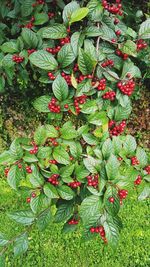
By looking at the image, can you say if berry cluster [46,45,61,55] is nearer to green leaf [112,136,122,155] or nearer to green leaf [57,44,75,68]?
green leaf [57,44,75,68]

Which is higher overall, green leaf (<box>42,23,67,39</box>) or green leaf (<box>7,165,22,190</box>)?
green leaf (<box>42,23,67,39</box>)

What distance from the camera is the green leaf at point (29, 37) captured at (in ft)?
6.45

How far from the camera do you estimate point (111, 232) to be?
1682 mm

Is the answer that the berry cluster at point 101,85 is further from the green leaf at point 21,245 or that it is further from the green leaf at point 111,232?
the green leaf at point 21,245

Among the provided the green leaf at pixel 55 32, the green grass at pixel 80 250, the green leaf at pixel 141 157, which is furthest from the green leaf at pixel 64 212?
the green grass at pixel 80 250

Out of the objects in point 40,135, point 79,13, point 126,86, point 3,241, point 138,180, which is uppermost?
point 79,13

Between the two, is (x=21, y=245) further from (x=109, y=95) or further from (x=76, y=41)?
(x=76, y=41)

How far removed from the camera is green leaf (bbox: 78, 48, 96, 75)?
1.75 m

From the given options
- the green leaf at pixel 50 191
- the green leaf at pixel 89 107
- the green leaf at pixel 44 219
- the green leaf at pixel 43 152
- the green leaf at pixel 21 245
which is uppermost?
the green leaf at pixel 89 107

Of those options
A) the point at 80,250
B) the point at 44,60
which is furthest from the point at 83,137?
the point at 80,250

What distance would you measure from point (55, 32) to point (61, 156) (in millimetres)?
498

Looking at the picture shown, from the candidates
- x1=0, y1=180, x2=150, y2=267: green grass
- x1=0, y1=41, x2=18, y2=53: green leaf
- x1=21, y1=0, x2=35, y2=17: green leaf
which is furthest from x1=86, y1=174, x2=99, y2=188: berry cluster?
x1=0, y1=180, x2=150, y2=267: green grass

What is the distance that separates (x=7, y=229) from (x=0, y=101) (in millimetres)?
1162

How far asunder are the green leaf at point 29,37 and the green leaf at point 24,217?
2.32ft
